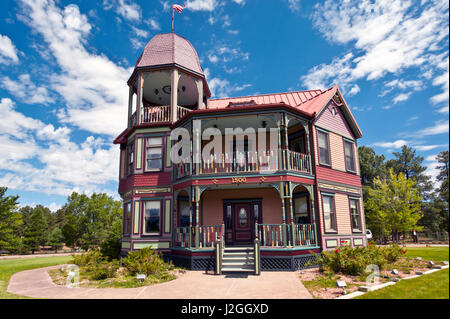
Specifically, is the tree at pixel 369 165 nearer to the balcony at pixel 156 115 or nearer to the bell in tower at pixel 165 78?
the bell in tower at pixel 165 78

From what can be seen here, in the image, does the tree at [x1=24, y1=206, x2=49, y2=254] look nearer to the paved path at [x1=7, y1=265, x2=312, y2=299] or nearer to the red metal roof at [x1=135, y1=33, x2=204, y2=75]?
the red metal roof at [x1=135, y1=33, x2=204, y2=75]

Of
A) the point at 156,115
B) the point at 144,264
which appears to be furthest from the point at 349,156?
the point at 144,264

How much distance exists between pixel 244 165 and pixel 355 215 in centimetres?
792

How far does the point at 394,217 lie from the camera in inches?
1067

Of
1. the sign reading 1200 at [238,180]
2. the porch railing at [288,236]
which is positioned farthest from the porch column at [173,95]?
the porch railing at [288,236]

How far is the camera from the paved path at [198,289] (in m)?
8.02

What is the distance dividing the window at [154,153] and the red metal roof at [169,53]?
4.50 m

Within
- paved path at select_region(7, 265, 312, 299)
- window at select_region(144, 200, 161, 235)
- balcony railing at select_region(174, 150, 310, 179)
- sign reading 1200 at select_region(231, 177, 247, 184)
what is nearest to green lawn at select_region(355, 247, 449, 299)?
paved path at select_region(7, 265, 312, 299)

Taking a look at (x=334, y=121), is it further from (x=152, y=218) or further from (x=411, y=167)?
(x=411, y=167)

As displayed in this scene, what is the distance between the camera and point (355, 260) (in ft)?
34.4

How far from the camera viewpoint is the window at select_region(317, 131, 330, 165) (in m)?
15.4
